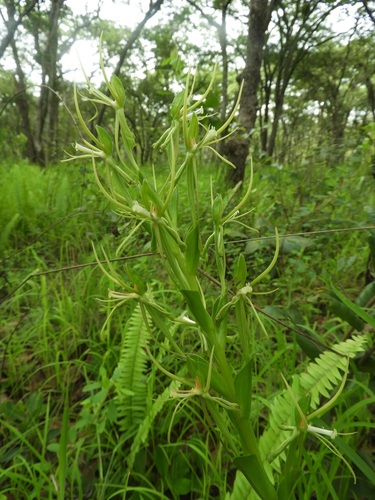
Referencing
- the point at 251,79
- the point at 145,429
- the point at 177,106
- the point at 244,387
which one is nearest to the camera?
the point at 244,387

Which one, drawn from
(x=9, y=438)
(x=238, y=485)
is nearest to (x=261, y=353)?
(x=238, y=485)

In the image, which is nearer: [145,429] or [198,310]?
[198,310]

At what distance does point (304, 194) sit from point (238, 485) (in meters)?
2.35

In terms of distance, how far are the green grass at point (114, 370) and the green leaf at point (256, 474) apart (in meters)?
0.15

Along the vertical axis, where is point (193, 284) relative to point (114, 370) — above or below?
above

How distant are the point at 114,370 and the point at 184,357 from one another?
0.94 meters

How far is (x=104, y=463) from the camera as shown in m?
1.24

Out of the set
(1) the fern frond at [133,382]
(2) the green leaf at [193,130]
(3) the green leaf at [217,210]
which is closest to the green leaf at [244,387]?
(3) the green leaf at [217,210]

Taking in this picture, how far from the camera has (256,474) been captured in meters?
0.59

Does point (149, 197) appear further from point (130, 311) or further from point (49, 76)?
point (49, 76)

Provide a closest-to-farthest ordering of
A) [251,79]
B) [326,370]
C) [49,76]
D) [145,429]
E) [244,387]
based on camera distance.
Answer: [244,387] → [326,370] → [145,429] → [251,79] → [49,76]

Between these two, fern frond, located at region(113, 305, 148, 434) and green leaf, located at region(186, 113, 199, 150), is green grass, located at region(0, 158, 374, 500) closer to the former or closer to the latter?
fern frond, located at region(113, 305, 148, 434)

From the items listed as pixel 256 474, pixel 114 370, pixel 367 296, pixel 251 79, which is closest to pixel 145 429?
pixel 114 370

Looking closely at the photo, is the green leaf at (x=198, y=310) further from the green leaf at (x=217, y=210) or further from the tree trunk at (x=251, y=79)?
the tree trunk at (x=251, y=79)
